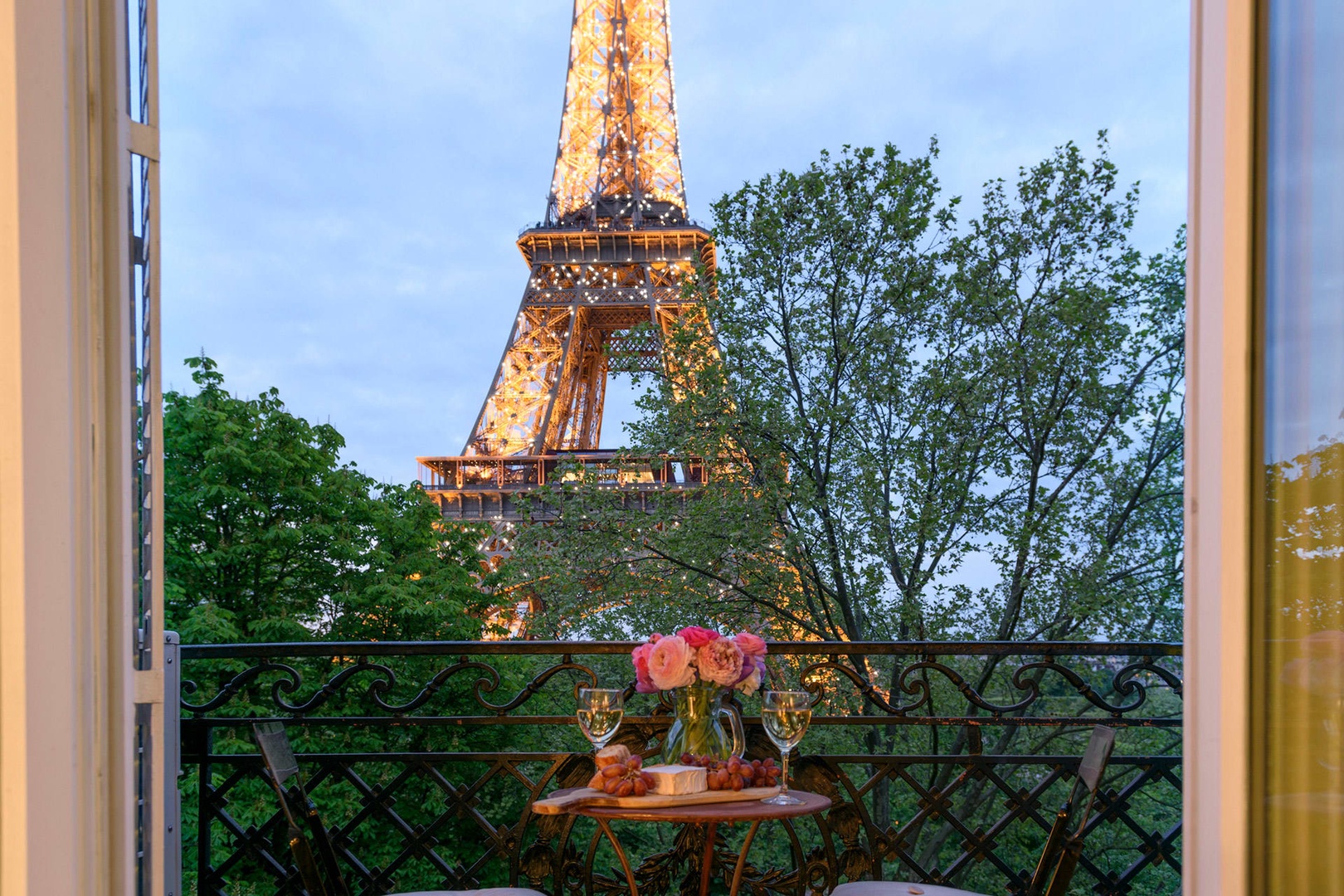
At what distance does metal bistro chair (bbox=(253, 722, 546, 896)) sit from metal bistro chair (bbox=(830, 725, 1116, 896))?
80 centimetres

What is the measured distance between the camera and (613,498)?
351 inches

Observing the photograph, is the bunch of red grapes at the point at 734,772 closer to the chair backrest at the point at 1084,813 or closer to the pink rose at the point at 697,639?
the pink rose at the point at 697,639

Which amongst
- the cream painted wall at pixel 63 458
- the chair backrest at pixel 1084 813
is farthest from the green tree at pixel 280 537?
the cream painted wall at pixel 63 458

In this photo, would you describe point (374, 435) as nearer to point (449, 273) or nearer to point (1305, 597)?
point (449, 273)

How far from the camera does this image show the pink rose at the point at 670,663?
228 centimetres

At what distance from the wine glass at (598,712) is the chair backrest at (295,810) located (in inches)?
24.8

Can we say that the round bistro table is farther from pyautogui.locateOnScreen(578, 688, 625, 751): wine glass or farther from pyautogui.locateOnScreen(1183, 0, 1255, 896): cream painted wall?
pyautogui.locateOnScreen(1183, 0, 1255, 896): cream painted wall

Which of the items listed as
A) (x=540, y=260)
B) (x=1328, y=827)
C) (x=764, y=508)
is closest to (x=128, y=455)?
(x=1328, y=827)

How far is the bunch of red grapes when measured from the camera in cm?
224

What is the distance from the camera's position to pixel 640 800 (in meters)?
2.12

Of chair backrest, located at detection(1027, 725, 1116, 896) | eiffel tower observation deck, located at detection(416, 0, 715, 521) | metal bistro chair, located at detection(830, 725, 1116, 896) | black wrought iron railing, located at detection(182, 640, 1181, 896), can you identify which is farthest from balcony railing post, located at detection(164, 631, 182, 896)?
eiffel tower observation deck, located at detection(416, 0, 715, 521)

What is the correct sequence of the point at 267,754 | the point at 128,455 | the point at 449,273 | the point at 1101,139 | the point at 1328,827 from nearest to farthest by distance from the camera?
the point at 1328,827 → the point at 128,455 → the point at 267,754 → the point at 1101,139 → the point at 449,273

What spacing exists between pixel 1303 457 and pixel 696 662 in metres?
1.49

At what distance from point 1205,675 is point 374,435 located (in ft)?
159
